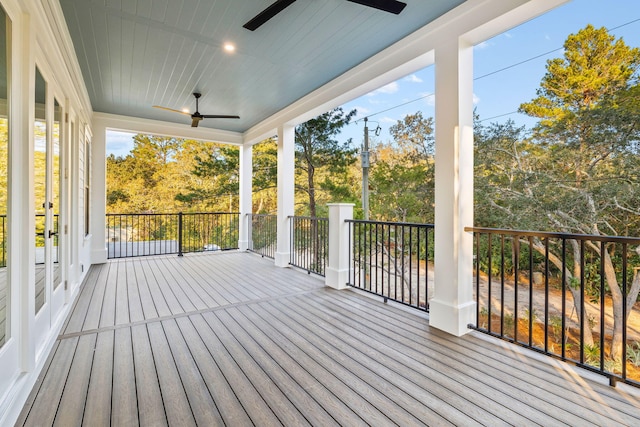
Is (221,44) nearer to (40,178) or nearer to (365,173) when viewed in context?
(40,178)

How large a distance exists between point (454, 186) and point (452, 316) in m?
1.12

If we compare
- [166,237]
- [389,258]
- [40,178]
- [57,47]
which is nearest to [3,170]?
[40,178]

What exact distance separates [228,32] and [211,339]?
9.27ft

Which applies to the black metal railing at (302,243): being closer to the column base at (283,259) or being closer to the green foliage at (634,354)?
the column base at (283,259)

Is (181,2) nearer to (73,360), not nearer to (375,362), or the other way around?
(73,360)

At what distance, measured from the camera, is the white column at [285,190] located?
522cm

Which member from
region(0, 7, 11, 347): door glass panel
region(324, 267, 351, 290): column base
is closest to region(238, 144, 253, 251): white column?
region(324, 267, 351, 290): column base

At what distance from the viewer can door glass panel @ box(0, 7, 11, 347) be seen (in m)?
1.46

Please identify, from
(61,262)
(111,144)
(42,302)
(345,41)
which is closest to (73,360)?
(42,302)

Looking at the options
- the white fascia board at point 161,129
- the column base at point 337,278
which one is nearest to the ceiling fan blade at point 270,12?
the column base at point 337,278

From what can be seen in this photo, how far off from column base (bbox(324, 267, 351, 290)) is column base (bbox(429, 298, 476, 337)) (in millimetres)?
1403

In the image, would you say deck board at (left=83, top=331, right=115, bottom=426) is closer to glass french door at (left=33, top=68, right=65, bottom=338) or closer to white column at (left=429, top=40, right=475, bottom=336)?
glass french door at (left=33, top=68, right=65, bottom=338)

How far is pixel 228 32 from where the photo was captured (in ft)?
9.21

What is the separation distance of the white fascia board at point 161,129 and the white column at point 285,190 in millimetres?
2004
